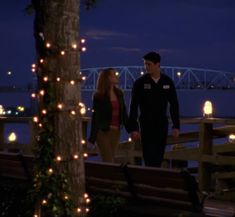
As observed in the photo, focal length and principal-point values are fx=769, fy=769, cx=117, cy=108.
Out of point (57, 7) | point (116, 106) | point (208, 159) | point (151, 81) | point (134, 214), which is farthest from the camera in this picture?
point (208, 159)

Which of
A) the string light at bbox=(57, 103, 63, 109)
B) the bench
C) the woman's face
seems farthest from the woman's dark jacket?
the string light at bbox=(57, 103, 63, 109)

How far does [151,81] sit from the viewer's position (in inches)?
316

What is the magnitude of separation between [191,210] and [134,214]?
61 cm

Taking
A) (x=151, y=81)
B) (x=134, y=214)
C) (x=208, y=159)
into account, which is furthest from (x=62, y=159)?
(x=208, y=159)

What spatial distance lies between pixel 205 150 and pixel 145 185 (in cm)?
288

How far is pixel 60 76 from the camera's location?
6.48 meters

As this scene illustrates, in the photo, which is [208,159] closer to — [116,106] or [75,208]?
[116,106]

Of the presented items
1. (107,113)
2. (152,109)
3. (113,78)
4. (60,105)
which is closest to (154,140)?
(152,109)

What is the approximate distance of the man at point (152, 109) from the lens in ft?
26.3

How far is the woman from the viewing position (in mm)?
8508

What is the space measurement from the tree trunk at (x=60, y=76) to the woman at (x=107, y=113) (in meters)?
1.90

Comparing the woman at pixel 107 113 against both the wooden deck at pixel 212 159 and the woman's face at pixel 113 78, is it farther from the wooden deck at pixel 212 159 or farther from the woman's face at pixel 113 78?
the wooden deck at pixel 212 159

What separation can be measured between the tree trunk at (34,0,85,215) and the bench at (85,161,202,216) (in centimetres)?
75

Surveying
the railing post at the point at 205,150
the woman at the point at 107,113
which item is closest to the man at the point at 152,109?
the woman at the point at 107,113
